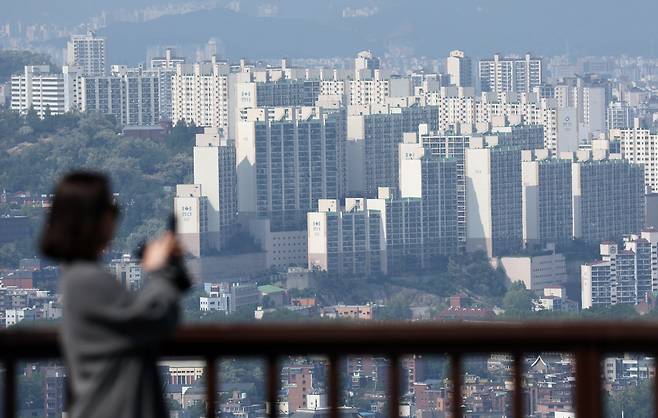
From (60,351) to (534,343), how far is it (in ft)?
1.42

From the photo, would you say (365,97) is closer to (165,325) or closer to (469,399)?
(469,399)

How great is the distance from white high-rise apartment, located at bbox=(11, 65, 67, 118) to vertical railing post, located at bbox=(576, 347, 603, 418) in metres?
57.5

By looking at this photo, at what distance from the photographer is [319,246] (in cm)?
4709

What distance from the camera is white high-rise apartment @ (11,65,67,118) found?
59.7 metres

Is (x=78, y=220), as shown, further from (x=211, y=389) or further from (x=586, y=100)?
(x=586, y=100)

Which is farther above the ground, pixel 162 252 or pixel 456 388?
pixel 162 252

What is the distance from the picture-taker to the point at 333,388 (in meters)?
1.89

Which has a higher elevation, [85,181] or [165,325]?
[85,181]

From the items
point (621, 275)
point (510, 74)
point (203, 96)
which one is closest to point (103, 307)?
point (621, 275)

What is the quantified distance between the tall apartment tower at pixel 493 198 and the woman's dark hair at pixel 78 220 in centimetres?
4713

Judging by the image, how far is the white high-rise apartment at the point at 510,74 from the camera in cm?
7650

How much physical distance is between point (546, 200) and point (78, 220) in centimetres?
4978

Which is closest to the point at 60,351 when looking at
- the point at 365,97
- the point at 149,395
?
the point at 149,395

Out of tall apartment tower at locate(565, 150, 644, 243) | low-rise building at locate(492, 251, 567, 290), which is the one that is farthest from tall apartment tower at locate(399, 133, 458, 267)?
tall apartment tower at locate(565, 150, 644, 243)
